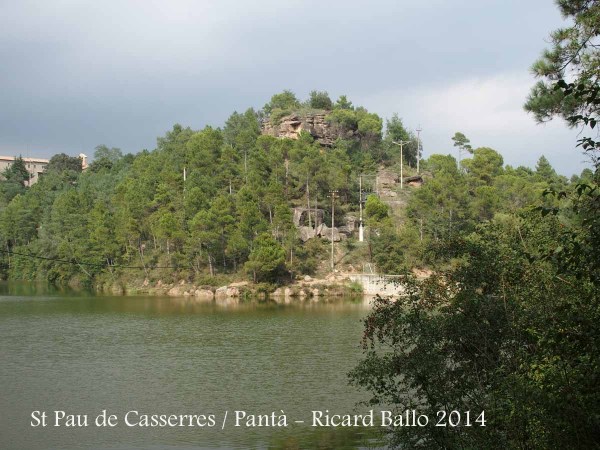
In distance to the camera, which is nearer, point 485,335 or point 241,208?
point 485,335

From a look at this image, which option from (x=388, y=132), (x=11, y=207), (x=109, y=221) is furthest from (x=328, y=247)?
(x=11, y=207)

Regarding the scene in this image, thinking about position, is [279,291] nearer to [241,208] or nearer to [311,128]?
[241,208]

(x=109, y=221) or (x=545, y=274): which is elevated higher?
(x=109, y=221)

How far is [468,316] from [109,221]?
53358 millimetres

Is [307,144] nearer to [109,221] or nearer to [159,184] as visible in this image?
[159,184]

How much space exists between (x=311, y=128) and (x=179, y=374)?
54.3m

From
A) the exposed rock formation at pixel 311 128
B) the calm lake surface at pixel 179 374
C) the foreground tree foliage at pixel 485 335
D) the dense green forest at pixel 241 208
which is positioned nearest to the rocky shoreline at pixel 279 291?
the dense green forest at pixel 241 208

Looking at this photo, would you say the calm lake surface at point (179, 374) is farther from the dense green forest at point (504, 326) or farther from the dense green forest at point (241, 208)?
the dense green forest at point (241, 208)

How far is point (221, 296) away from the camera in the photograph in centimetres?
4538

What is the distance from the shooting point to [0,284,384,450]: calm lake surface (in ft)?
42.8

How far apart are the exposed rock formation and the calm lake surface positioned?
128 feet

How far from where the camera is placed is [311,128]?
7056 centimetres

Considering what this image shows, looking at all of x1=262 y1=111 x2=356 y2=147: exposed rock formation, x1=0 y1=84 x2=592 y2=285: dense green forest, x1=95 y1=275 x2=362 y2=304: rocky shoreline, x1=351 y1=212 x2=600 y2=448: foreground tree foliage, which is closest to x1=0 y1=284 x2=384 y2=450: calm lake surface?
x1=351 y1=212 x2=600 y2=448: foreground tree foliage

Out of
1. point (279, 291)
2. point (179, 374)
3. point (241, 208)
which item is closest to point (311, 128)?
point (241, 208)
